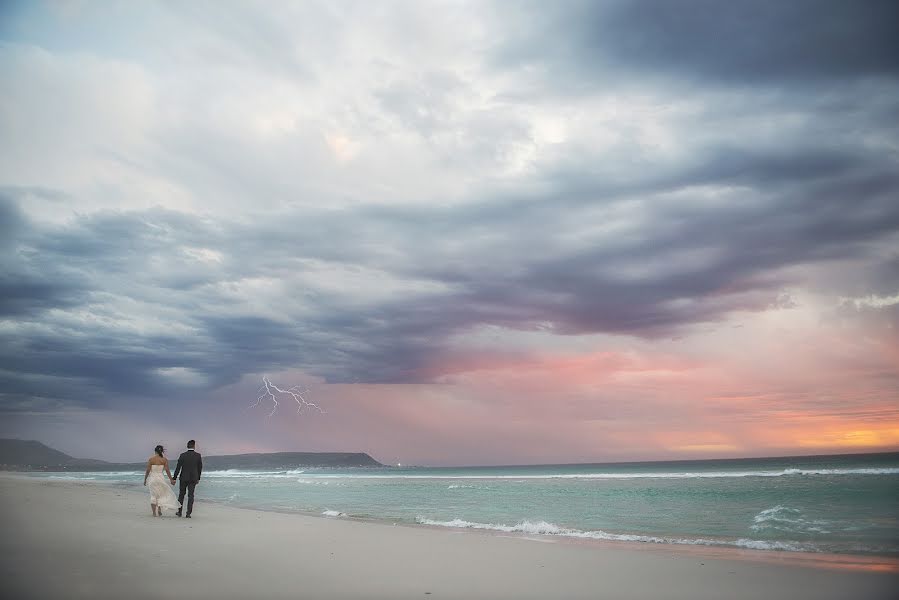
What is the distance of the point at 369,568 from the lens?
9195 millimetres

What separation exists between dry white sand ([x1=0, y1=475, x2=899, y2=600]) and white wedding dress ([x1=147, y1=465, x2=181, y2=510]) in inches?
65.1

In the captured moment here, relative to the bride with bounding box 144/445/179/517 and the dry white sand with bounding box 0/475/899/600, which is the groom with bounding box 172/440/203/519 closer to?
the bride with bounding box 144/445/179/517

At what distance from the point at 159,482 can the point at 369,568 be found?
9.03 m

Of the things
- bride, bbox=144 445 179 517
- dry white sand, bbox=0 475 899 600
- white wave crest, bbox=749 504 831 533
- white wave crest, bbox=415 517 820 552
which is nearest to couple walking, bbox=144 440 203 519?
bride, bbox=144 445 179 517

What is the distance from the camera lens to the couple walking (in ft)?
50.4

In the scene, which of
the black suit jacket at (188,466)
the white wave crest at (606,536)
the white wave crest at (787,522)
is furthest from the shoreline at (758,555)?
the black suit jacket at (188,466)

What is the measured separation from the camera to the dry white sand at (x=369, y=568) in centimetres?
730

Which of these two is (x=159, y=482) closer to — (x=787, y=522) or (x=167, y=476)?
(x=167, y=476)

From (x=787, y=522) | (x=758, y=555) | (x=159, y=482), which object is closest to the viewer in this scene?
(x=758, y=555)

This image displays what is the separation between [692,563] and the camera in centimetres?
1053

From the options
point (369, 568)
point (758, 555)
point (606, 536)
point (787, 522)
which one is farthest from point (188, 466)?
point (787, 522)

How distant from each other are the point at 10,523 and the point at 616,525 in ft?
53.2

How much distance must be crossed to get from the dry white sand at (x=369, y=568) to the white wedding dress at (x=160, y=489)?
65.1 inches

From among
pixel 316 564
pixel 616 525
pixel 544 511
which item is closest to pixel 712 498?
pixel 544 511
